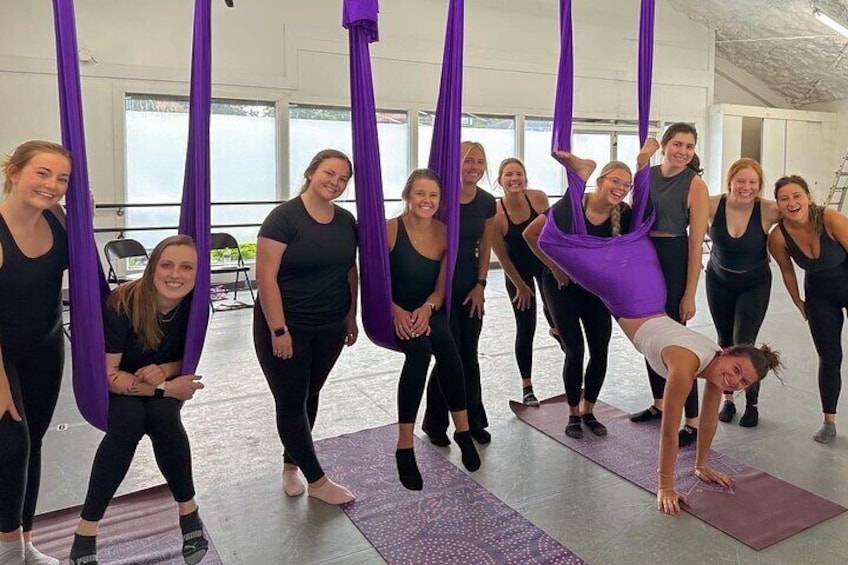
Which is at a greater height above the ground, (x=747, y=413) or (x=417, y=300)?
(x=417, y=300)

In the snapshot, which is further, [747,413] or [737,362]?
[747,413]

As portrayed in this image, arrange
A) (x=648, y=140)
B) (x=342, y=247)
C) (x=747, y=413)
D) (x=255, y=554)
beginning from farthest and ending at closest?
(x=747, y=413) → (x=648, y=140) → (x=342, y=247) → (x=255, y=554)

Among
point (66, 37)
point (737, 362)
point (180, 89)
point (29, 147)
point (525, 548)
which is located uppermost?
point (180, 89)

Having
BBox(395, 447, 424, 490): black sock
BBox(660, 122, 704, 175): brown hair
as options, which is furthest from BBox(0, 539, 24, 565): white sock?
BBox(660, 122, 704, 175): brown hair

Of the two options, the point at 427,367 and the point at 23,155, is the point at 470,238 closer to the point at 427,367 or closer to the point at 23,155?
the point at 427,367

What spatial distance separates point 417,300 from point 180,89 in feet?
17.3

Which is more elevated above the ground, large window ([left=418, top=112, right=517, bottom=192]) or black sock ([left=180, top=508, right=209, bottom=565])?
large window ([left=418, top=112, right=517, bottom=192])

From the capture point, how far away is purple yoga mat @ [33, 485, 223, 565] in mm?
2029

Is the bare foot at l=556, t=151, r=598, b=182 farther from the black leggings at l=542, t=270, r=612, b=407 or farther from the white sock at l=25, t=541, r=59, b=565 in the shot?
the white sock at l=25, t=541, r=59, b=565

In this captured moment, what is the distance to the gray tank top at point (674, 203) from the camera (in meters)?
2.72

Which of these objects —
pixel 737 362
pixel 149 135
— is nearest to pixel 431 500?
pixel 737 362

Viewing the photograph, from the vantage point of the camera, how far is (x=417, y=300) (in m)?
2.45

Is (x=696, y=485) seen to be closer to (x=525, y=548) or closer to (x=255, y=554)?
(x=525, y=548)

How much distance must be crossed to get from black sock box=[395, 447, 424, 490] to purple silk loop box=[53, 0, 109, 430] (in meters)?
1.04
